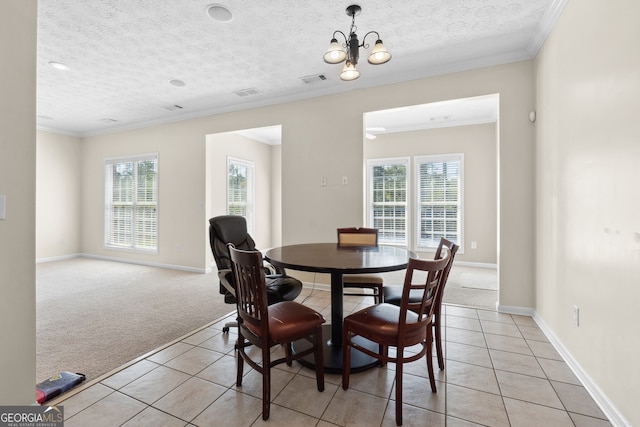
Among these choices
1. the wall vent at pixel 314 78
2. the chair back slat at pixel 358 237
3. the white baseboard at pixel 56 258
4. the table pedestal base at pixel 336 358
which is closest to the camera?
the table pedestal base at pixel 336 358

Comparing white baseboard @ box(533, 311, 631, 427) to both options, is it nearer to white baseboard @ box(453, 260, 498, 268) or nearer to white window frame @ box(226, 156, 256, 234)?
white baseboard @ box(453, 260, 498, 268)

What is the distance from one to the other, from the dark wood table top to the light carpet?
54.6 inches

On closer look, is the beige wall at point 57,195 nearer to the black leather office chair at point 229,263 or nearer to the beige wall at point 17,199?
the black leather office chair at point 229,263

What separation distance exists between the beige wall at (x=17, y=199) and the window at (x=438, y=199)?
5.63 m

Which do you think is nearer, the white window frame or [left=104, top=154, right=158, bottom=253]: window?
[left=104, top=154, right=158, bottom=253]: window

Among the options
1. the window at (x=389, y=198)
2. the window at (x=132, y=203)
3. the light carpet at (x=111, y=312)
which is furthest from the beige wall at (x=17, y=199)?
the window at (x=389, y=198)

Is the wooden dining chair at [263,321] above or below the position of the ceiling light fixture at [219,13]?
below

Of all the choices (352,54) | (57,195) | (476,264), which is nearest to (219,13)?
(352,54)

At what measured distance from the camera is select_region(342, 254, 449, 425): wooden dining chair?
5.02 ft

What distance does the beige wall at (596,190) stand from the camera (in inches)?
57.1

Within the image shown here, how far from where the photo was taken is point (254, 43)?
2.91 metres

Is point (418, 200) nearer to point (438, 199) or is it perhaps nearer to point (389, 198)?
point (438, 199)

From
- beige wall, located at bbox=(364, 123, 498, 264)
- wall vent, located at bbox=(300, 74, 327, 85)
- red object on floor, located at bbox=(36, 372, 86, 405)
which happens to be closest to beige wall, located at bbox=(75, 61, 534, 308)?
wall vent, located at bbox=(300, 74, 327, 85)

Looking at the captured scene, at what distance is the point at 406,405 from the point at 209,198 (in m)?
4.51
